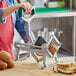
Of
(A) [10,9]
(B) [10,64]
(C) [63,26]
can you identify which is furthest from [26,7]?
(C) [63,26]

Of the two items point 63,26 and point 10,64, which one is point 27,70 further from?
point 63,26

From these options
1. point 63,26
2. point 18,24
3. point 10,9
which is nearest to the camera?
point 10,9

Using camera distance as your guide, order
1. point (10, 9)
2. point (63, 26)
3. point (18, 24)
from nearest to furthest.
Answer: point (10, 9)
point (18, 24)
point (63, 26)

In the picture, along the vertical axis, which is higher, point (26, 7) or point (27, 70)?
point (26, 7)

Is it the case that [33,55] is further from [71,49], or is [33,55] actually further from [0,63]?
[71,49]

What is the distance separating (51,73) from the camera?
1.49 meters

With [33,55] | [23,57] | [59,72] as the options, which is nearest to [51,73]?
[59,72]

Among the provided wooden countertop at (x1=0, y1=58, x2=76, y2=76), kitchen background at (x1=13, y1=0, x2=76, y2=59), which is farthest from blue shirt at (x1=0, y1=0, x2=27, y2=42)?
kitchen background at (x1=13, y1=0, x2=76, y2=59)

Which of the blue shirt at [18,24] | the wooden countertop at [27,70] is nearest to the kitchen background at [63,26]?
the blue shirt at [18,24]

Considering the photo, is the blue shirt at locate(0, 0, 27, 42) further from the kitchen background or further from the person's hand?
the kitchen background

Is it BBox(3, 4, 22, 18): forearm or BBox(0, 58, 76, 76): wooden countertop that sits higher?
BBox(3, 4, 22, 18): forearm

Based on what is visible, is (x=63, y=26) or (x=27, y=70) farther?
(x=63, y=26)

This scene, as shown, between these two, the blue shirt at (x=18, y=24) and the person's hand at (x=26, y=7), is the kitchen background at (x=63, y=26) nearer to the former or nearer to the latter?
the blue shirt at (x=18, y=24)

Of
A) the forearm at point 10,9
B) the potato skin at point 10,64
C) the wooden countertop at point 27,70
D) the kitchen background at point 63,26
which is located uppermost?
the forearm at point 10,9
